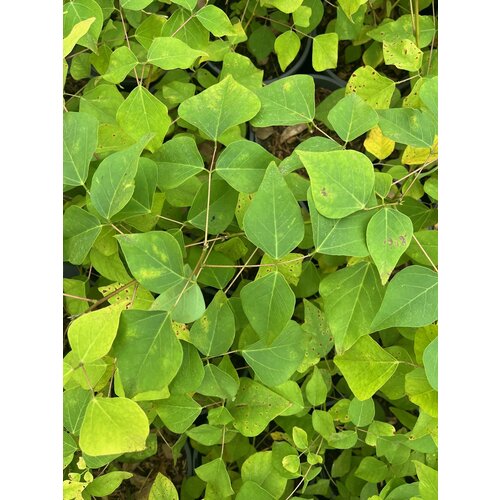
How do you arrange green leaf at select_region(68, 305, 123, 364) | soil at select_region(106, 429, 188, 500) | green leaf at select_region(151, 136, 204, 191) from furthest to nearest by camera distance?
1. soil at select_region(106, 429, 188, 500)
2. green leaf at select_region(151, 136, 204, 191)
3. green leaf at select_region(68, 305, 123, 364)

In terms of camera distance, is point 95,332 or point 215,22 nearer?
point 95,332

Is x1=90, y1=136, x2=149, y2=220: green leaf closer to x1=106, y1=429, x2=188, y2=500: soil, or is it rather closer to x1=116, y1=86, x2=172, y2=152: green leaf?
x1=116, y1=86, x2=172, y2=152: green leaf

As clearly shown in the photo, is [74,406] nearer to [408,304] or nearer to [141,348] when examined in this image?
[141,348]

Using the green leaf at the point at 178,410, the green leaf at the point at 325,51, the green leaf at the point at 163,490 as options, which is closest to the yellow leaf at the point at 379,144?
the green leaf at the point at 325,51

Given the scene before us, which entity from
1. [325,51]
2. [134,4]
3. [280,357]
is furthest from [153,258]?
[325,51]

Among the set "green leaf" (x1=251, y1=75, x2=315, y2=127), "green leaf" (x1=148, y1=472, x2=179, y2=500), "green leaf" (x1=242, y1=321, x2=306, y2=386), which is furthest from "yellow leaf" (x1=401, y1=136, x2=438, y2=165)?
"green leaf" (x1=148, y1=472, x2=179, y2=500)
